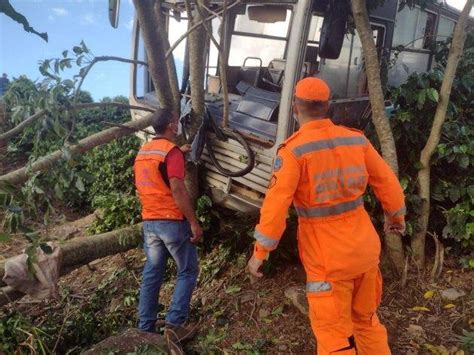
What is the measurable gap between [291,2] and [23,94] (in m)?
2.20

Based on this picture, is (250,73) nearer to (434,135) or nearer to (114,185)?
(434,135)

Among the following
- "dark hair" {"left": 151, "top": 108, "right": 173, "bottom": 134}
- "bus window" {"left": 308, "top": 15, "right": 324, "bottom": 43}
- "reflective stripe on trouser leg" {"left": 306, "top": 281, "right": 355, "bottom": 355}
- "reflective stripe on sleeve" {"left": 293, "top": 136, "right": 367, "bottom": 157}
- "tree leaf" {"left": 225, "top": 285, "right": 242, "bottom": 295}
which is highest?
"bus window" {"left": 308, "top": 15, "right": 324, "bottom": 43}

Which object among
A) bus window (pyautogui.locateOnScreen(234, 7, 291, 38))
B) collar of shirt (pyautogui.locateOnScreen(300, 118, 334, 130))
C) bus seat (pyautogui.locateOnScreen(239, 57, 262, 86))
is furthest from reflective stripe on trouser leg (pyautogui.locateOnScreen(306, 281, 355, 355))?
bus seat (pyautogui.locateOnScreen(239, 57, 262, 86))

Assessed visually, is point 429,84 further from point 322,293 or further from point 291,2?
point 322,293

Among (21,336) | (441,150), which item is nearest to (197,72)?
(441,150)

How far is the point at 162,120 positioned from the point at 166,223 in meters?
0.78

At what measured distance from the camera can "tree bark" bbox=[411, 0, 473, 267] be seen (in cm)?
351

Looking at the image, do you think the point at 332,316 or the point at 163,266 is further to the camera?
the point at 163,266

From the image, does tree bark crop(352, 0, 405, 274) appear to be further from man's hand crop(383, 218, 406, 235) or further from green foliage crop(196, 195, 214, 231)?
green foliage crop(196, 195, 214, 231)

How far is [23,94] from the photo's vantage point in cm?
286

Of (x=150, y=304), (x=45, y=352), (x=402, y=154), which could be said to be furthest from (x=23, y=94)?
(x=402, y=154)

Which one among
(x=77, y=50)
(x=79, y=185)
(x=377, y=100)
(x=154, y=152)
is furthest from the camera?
(x=377, y=100)

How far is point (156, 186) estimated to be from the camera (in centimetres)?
331

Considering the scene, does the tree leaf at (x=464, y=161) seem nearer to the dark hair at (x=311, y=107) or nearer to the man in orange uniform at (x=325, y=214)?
the man in orange uniform at (x=325, y=214)
